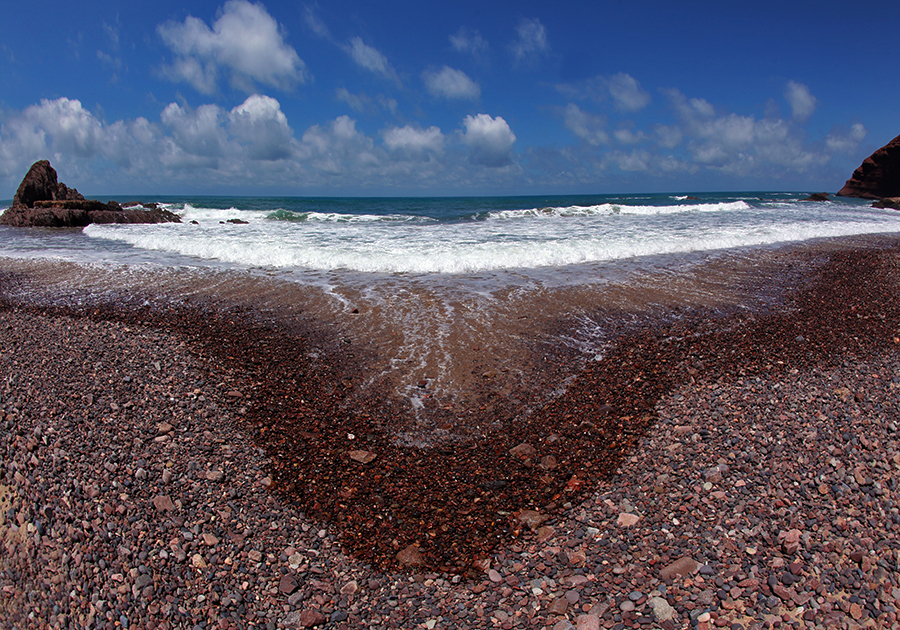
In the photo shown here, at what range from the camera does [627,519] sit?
3523mm

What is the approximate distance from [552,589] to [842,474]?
271 centimetres

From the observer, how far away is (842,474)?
12.3 ft

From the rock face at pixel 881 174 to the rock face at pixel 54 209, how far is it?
102 meters

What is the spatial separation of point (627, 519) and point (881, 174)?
105m

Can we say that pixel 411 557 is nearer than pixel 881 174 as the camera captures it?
Yes

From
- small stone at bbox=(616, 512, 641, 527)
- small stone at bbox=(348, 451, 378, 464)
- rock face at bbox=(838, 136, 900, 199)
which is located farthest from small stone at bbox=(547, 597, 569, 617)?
rock face at bbox=(838, 136, 900, 199)

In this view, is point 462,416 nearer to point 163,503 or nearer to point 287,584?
point 287,584

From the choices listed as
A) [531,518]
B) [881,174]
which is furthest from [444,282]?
[881,174]

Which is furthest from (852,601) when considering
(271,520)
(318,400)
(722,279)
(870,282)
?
(870,282)

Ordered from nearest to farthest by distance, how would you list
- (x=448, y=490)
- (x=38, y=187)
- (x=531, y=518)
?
(x=531, y=518)
(x=448, y=490)
(x=38, y=187)

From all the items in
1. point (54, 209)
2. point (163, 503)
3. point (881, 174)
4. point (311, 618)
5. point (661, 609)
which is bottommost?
point (311, 618)

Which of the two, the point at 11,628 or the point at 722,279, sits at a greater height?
the point at 722,279

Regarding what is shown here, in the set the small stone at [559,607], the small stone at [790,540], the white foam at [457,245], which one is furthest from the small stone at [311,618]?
the white foam at [457,245]

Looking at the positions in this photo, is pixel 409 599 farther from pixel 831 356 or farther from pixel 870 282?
pixel 870 282
